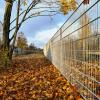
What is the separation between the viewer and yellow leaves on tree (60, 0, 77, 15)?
72.7 feet

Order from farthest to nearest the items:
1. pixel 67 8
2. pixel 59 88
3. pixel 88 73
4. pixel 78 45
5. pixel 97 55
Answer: pixel 67 8 < pixel 59 88 < pixel 78 45 < pixel 88 73 < pixel 97 55

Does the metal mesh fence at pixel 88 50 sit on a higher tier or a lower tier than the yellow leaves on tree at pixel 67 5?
lower

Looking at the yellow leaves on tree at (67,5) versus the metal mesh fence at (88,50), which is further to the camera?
the yellow leaves on tree at (67,5)

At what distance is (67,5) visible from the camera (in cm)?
2295

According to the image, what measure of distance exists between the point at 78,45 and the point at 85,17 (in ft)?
3.94

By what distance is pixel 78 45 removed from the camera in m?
8.49

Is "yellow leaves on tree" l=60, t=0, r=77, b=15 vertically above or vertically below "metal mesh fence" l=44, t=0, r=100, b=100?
above

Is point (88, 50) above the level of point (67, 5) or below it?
below

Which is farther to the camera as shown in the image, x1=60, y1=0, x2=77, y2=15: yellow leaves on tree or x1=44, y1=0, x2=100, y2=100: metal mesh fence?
x1=60, y1=0, x2=77, y2=15: yellow leaves on tree

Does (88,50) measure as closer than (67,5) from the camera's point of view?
Yes

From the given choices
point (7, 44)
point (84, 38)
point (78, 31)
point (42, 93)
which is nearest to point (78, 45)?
point (78, 31)

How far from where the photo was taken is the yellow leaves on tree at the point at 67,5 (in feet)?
72.7

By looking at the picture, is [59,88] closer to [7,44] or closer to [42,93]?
[42,93]

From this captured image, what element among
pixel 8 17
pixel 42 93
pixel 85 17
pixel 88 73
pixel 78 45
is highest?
pixel 8 17
